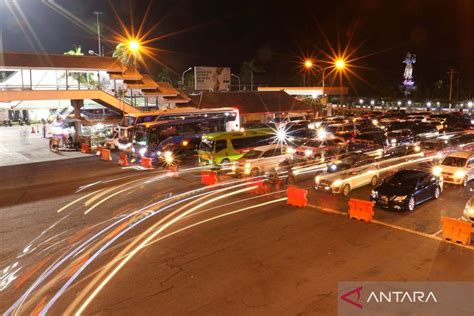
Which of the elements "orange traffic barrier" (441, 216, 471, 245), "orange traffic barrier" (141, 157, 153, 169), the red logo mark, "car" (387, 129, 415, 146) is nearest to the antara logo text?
the red logo mark

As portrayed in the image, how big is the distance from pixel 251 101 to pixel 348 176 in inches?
1320

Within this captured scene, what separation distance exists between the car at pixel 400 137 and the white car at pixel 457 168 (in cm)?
1030

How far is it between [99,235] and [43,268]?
274cm

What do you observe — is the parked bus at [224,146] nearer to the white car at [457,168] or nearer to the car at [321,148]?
the car at [321,148]

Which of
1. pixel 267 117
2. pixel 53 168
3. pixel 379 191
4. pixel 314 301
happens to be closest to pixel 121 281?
pixel 314 301

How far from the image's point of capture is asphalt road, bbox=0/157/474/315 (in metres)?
9.80

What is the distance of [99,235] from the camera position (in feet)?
47.4

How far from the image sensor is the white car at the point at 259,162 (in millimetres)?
23406

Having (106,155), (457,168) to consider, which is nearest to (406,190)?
(457,168)

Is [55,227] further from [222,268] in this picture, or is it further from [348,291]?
[348,291]

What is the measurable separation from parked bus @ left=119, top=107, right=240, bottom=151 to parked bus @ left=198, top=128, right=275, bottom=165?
6.57 metres

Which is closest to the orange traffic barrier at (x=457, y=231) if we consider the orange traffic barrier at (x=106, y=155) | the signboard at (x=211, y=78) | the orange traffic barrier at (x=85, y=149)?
the orange traffic barrier at (x=106, y=155)

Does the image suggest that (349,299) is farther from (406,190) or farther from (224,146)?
(224,146)

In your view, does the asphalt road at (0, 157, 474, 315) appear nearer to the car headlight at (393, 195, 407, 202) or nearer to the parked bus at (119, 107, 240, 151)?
the car headlight at (393, 195, 407, 202)
